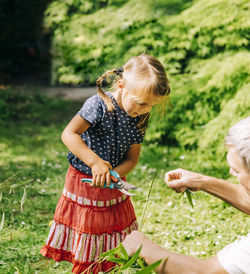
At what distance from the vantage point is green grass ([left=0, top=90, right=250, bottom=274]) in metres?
2.68

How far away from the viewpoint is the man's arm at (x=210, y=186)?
5.13ft

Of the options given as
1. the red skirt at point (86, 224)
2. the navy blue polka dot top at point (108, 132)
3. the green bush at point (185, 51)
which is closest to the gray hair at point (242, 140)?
the navy blue polka dot top at point (108, 132)

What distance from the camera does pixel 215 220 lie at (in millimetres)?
3207

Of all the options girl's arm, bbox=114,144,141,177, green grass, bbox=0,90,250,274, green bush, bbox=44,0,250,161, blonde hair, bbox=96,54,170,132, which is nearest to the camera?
blonde hair, bbox=96,54,170,132

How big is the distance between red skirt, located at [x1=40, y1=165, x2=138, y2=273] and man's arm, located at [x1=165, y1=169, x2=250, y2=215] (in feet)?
1.54

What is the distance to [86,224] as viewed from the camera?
1.94 metres

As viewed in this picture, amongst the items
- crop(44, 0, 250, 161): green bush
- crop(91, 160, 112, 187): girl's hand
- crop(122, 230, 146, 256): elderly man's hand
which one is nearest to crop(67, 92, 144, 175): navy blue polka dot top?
crop(91, 160, 112, 187): girl's hand

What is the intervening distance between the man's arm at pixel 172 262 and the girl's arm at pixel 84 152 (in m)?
0.35

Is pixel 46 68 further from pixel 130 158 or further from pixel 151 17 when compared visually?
pixel 130 158

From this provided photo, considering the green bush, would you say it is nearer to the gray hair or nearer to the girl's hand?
the girl's hand

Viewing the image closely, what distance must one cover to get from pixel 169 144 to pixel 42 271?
3021 millimetres

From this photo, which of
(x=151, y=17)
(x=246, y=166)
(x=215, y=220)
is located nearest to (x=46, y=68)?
(x=151, y=17)

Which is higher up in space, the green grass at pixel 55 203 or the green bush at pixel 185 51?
the green bush at pixel 185 51

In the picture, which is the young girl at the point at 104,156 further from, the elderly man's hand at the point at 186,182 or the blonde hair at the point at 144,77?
the elderly man's hand at the point at 186,182
